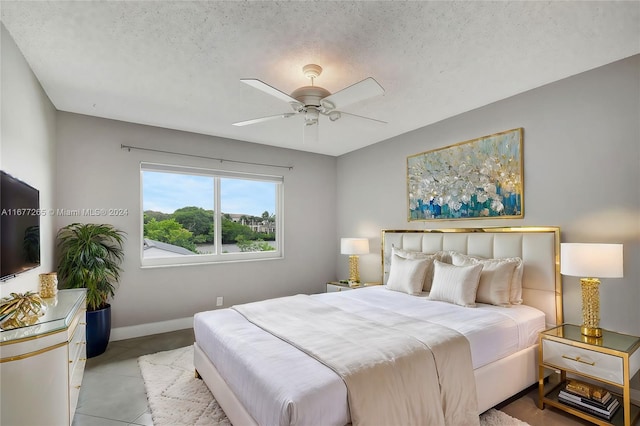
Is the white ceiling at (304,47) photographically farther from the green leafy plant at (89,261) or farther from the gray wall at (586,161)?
Result: the green leafy plant at (89,261)

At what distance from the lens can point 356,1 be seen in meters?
1.87

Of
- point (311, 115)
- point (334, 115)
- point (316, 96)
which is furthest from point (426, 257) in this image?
point (316, 96)

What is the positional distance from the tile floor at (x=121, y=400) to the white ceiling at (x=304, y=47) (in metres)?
2.66

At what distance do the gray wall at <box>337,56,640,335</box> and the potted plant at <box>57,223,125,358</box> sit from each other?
4.07m

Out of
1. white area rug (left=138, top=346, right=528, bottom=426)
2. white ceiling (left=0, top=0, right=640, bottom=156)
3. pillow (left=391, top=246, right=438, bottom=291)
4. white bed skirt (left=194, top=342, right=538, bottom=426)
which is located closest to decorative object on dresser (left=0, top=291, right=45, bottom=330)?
white area rug (left=138, top=346, right=528, bottom=426)

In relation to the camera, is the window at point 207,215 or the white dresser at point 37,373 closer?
the white dresser at point 37,373

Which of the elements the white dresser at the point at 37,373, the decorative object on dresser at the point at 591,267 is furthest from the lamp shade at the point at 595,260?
the white dresser at the point at 37,373

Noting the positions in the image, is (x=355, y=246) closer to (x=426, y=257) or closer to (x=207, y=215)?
(x=426, y=257)

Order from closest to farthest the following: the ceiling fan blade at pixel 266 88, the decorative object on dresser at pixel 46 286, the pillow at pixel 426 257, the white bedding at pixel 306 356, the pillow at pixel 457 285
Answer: the white bedding at pixel 306 356, the ceiling fan blade at pixel 266 88, the decorative object on dresser at pixel 46 286, the pillow at pixel 457 285, the pillow at pixel 426 257

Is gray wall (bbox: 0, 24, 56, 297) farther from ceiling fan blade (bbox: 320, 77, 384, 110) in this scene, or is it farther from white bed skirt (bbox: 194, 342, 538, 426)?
ceiling fan blade (bbox: 320, 77, 384, 110)

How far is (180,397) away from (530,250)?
10.9ft

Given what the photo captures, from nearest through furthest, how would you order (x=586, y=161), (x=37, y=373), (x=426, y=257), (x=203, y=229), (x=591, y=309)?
(x=37, y=373) → (x=591, y=309) → (x=586, y=161) → (x=426, y=257) → (x=203, y=229)

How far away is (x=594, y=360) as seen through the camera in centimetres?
224

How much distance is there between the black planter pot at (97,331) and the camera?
11.1ft
